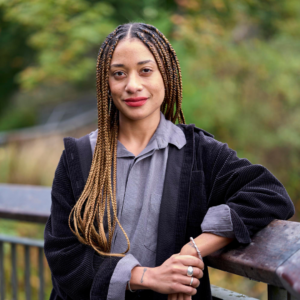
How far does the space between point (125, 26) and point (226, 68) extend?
7.92m

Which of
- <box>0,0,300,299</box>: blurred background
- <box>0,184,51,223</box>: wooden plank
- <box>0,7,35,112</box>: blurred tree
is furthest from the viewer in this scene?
<box>0,7,35,112</box>: blurred tree

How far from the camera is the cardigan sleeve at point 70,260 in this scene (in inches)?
59.4

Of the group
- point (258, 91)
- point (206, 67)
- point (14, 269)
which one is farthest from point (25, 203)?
point (258, 91)

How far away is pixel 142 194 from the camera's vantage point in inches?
65.3

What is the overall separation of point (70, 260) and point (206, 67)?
25.8 ft

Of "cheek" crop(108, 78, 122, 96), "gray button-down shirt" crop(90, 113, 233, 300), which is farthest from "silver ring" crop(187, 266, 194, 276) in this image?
"cheek" crop(108, 78, 122, 96)

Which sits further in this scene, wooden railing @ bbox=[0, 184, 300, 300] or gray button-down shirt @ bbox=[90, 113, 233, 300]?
gray button-down shirt @ bbox=[90, 113, 233, 300]

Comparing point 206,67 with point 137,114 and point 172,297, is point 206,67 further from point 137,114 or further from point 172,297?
point 172,297

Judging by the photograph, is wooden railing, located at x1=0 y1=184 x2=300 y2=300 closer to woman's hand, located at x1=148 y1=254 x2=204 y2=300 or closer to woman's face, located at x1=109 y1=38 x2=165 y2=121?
woman's hand, located at x1=148 y1=254 x2=204 y2=300

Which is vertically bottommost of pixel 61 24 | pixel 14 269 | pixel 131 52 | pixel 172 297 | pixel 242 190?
pixel 14 269

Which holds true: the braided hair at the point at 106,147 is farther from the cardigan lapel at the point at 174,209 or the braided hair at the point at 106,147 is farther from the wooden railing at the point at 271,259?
the wooden railing at the point at 271,259

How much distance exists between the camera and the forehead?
5.44 ft

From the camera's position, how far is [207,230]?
143 cm

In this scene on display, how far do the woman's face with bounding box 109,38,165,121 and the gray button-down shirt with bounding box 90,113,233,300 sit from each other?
0.47 feet
